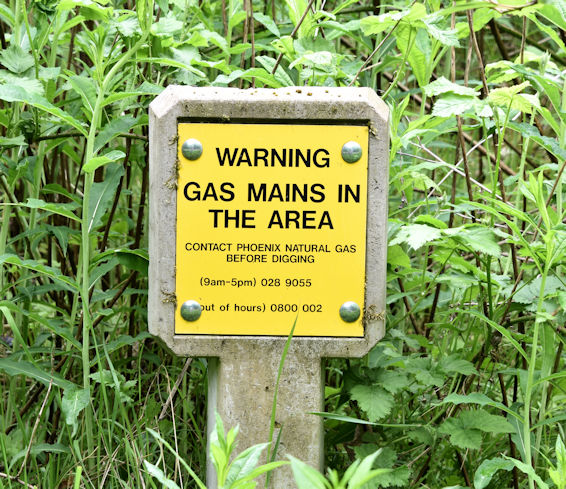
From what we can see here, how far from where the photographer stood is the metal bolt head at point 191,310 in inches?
77.5

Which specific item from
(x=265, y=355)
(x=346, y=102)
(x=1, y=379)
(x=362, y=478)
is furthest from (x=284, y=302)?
(x=1, y=379)

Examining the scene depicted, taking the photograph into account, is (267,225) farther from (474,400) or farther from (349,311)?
(474,400)

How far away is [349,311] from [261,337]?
23 centimetres

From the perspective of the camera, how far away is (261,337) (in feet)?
6.49

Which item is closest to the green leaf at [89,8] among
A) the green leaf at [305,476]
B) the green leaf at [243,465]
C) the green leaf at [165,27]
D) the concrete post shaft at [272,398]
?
the green leaf at [165,27]

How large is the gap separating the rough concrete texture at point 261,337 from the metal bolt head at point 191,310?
0.03 m

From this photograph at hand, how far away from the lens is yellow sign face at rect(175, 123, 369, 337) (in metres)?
1.96

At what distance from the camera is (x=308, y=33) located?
2.43 m

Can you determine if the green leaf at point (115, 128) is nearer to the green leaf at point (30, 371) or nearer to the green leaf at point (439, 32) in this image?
the green leaf at point (30, 371)

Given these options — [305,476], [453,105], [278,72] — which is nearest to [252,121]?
[278,72]

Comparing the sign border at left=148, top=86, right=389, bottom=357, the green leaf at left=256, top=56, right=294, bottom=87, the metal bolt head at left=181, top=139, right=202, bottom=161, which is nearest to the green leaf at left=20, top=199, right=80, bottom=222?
the sign border at left=148, top=86, right=389, bottom=357

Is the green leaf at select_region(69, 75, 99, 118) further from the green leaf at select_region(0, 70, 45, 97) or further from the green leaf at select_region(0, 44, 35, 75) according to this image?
the green leaf at select_region(0, 44, 35, 75)

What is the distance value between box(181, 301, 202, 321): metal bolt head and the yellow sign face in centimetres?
1

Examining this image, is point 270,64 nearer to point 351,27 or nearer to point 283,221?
point 351,27
